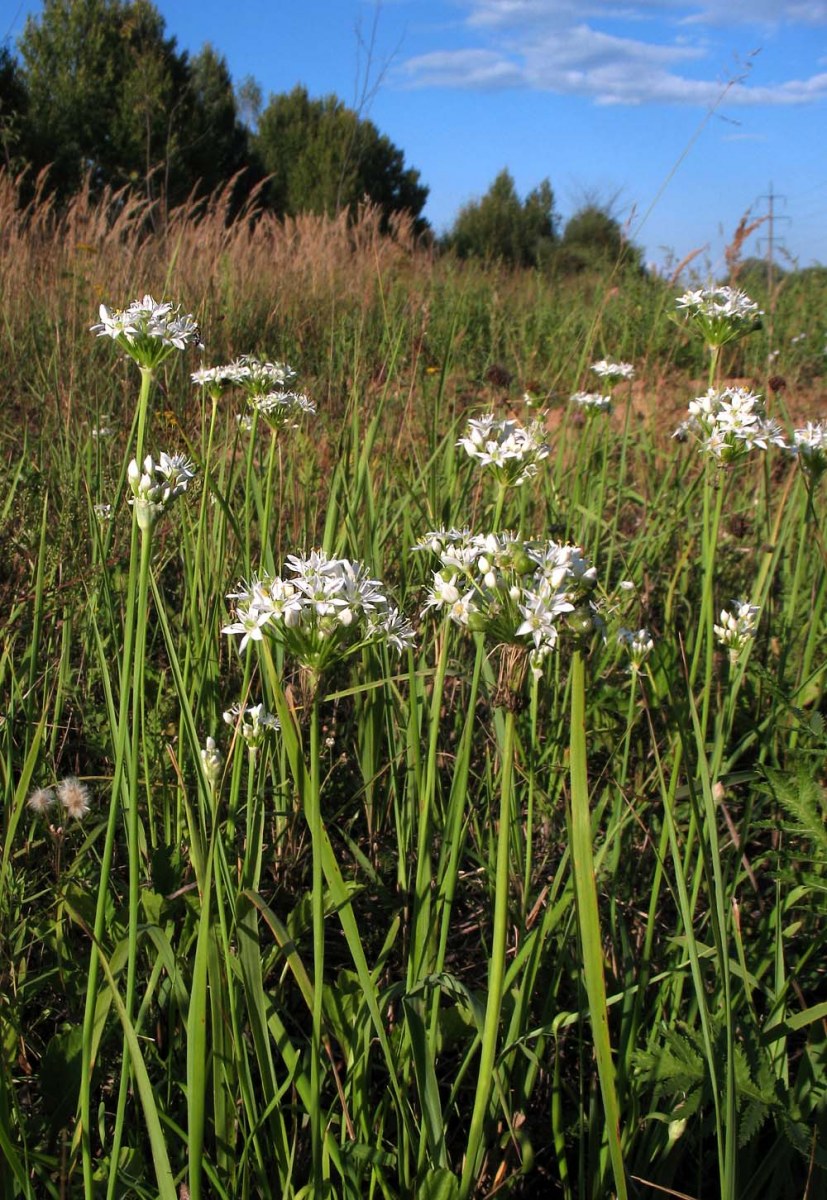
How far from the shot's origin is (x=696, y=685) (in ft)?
7.89

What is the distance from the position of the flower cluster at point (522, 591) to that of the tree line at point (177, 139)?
18.9 meters

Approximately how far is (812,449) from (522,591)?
4.20 feet

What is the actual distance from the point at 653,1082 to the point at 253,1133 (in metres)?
0.60

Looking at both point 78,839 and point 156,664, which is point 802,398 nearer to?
point 156,664

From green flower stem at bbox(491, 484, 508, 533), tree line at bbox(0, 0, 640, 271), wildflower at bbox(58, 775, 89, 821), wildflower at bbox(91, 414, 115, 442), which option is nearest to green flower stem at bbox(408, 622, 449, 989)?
green flower stem at bbox(491, 484, 508, 533)

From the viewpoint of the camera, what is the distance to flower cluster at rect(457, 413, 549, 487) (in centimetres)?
149

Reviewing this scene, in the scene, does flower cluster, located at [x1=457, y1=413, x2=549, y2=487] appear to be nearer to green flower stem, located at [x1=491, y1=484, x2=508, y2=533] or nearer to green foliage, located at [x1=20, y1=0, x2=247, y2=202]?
green flower stem, located at [x1=491, y1=484, x2=508, y2=533]

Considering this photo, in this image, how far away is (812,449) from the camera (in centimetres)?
203

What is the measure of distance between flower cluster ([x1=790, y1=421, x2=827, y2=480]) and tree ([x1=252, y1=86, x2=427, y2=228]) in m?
25.8

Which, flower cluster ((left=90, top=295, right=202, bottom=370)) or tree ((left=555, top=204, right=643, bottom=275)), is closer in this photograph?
flower cluster ((left=90, top=295, right=202, bottom=370))

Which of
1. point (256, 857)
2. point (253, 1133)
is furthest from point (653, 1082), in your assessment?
point (256, 857)

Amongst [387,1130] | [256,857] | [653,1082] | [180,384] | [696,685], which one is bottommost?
[387,1130]

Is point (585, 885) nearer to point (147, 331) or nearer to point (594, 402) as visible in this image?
point (147, 331)

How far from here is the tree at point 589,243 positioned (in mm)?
13168
